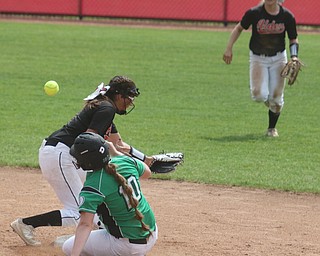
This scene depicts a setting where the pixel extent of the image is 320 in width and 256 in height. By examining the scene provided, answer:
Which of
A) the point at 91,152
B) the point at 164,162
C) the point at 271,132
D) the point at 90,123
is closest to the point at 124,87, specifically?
the point at 90,123

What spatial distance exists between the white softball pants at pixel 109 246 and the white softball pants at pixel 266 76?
714 centimetres

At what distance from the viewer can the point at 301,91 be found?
59.8ft

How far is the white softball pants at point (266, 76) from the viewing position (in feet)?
43.7

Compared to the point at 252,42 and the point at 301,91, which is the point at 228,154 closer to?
the point at 252,42

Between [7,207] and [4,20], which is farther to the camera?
[4,20]

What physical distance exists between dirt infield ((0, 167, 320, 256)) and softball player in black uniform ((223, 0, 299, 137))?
3422 mm

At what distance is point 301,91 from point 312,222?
9762 mm

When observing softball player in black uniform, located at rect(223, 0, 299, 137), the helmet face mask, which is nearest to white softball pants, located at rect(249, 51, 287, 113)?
softball player in black uniform, located at rect(223, 0, 299, 137)

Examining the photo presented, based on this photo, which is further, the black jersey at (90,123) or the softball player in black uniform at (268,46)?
the softball player in black uniform at (268,46)

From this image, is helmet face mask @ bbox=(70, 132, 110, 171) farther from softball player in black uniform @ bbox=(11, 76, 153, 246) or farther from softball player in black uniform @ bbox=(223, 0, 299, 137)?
softball player in black uniform @ bbox=(223, 0, 299, 137)

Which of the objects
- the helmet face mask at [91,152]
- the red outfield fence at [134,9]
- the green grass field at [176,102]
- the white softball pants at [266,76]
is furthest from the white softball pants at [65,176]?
the red outfield fence at [134,9]

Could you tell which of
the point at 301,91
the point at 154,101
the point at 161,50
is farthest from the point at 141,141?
the point at 161,50

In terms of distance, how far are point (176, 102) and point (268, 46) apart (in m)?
3.49

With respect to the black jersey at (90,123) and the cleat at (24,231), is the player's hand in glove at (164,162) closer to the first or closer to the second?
the black jersey at (90,123)
